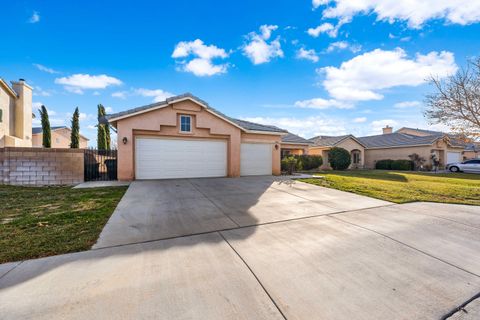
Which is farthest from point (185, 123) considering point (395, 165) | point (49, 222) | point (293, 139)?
point (395, 165)

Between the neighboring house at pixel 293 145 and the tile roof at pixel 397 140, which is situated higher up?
the tile roof at pixel 397 140

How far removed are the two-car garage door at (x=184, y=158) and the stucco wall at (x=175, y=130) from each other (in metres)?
0.32

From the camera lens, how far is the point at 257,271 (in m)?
2.72

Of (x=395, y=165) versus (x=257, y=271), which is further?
(x=395, y=165)

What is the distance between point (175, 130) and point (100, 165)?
445 centimetres

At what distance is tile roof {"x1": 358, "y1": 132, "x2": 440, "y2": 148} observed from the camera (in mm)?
23152

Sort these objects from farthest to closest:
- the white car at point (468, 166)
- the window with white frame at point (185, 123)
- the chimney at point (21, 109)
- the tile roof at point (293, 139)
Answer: the tile roof at point (293, 139)
the white car at point (468, 166)
the chimney at point (21, 109)
the window with white frame at point (185, 123)

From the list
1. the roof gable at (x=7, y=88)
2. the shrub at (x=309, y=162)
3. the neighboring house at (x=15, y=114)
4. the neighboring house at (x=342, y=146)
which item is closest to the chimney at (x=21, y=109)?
the neighboring house at (x=15, y=114)

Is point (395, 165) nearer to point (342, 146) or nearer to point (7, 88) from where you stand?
point (342, 146)

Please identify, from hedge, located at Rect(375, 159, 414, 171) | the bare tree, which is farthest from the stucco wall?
hedge, located at Rect(375, 159, 414, 171)

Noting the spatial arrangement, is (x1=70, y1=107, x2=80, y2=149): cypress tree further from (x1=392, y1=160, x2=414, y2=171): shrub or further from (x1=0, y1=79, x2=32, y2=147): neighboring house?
(x1=392, y1=160, x2=414, y2=171): shrub

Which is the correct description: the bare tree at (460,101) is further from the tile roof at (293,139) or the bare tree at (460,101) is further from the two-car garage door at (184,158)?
the two-car garage door at (184,158)

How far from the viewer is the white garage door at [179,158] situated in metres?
11.1

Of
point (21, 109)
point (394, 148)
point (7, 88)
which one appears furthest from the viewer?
point (394, 148)
